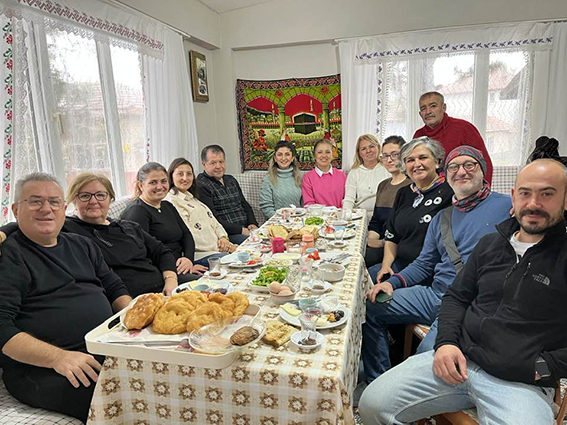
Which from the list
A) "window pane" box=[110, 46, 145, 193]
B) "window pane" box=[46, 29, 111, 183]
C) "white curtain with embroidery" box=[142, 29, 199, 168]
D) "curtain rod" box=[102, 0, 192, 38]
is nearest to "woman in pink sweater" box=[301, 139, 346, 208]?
"white curtain with embroidery" box=[142, 29, 199, 168]

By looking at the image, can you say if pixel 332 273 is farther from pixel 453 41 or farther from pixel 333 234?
pixel 453 41

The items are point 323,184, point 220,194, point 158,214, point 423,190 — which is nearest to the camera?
point 423,190

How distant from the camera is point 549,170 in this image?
1292 millimetres

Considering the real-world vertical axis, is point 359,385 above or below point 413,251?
A: below

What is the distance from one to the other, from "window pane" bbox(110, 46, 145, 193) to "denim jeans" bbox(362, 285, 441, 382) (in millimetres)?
2172

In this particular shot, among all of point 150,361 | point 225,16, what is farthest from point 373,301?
point 225,16

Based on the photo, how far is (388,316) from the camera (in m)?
1.93

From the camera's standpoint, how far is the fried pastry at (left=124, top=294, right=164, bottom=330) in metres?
1.16

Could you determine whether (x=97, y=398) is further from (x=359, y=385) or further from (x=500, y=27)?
(x=500, y=27)

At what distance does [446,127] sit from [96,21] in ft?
9.08

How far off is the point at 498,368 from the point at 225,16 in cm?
436

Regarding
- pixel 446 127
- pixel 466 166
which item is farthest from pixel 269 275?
pixel 446 127

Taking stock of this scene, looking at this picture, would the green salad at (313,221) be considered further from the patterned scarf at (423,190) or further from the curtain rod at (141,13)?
the curtain rod at (141,13)

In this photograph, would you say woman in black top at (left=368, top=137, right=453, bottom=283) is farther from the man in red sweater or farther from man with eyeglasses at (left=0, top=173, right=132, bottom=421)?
man with eyeglasses at (left=0, top=173, right=132, bottom=421)
